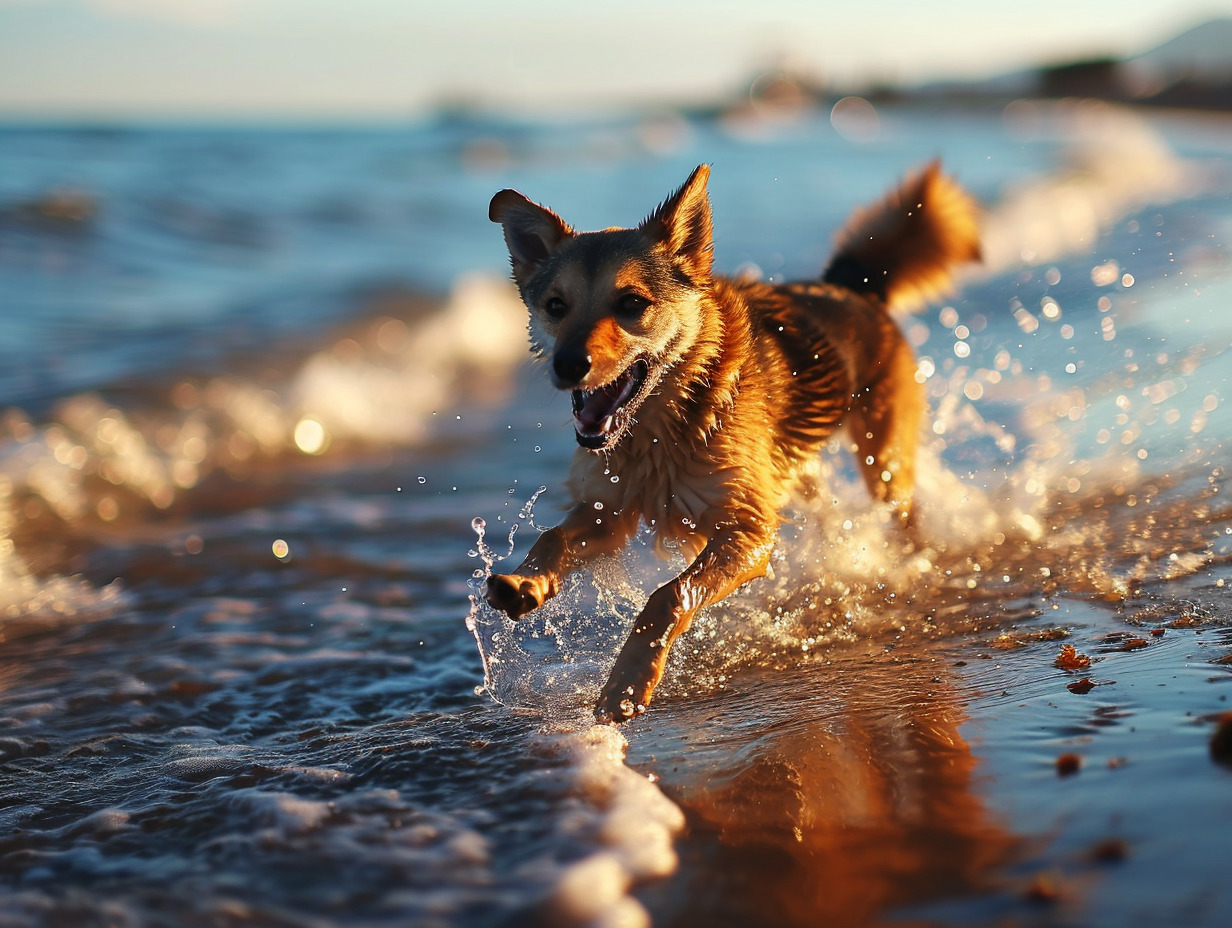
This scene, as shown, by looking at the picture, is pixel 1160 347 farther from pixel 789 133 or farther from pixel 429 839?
pixel 789 133

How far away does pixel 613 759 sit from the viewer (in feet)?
10.7

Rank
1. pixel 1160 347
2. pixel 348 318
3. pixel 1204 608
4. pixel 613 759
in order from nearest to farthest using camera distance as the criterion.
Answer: pixel 613 759, pixel 1204 608, pixel 1160 347, pixel 348 318

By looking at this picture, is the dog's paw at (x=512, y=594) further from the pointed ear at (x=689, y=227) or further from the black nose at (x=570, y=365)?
the pointed ear at (x=689, y=227)

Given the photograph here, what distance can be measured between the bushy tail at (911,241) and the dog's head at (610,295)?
66.5 inches

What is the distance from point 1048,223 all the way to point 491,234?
7808mm

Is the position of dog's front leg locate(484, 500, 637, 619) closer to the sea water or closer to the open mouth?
the sea water

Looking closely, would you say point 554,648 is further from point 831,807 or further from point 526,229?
point 831,807

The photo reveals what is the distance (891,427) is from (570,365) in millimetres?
2076

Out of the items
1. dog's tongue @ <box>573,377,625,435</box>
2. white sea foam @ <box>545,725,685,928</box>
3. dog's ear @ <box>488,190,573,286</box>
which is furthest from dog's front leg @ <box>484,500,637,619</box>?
dog's ear @ <box>488,190,573,286</box>

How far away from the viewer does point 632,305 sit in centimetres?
383

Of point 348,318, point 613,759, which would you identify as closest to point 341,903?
point 613,759

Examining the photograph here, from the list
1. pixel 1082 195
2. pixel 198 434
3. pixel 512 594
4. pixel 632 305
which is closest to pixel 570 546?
pixel 512 594

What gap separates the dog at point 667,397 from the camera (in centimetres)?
369

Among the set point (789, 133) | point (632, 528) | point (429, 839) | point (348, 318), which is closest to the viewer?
point (429, 839)
